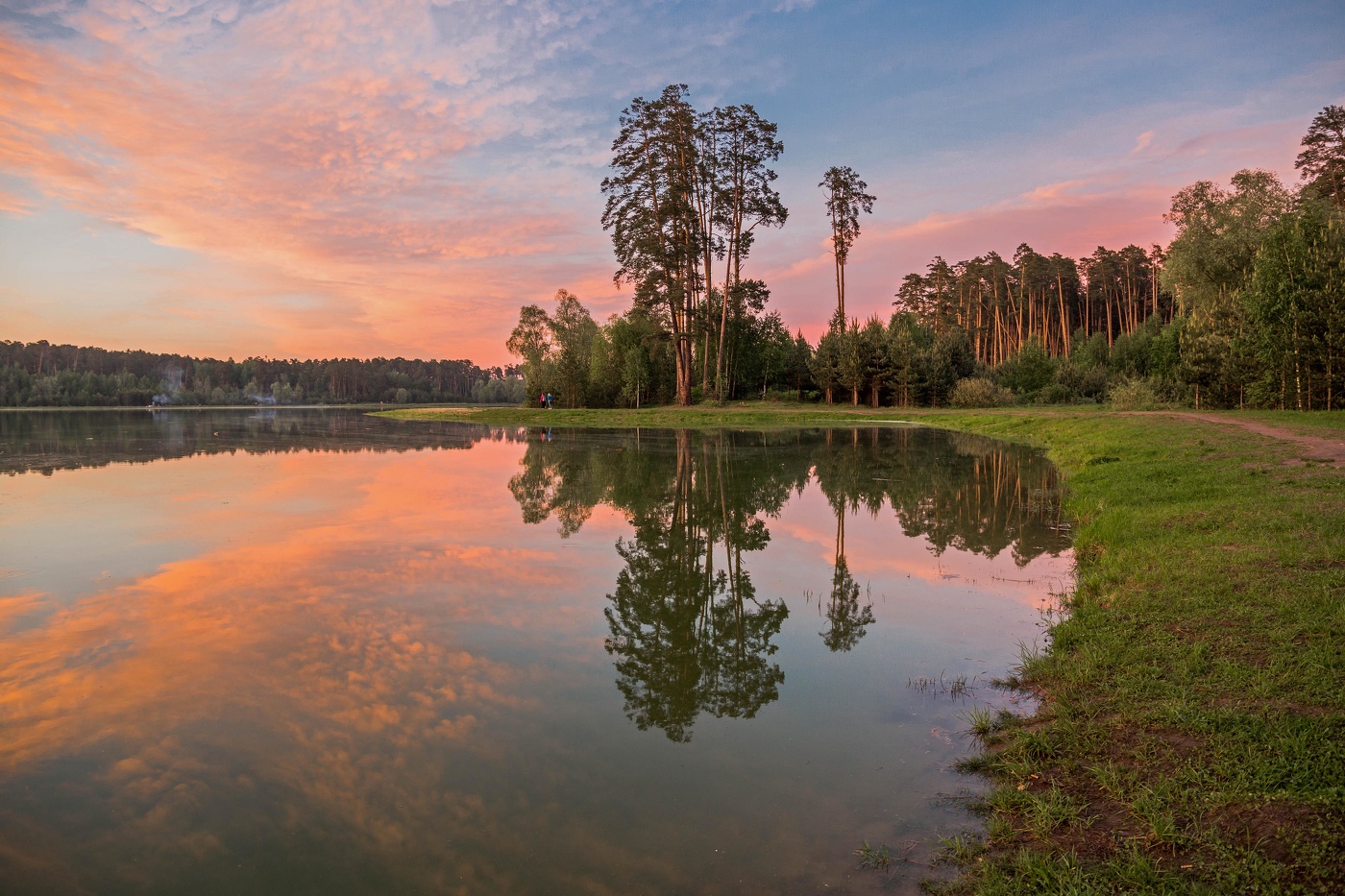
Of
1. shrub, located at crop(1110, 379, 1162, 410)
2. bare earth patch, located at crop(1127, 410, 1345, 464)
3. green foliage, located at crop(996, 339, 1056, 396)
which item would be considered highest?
green foliage, located at crop(996, 339, 1056, 396)

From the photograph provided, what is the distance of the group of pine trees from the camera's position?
27.7 meters

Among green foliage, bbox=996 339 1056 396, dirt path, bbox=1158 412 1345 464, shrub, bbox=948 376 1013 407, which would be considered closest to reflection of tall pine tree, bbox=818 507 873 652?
dirt path, bbox=1158 412 1345 464

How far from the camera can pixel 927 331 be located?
200 ft

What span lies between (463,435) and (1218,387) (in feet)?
116

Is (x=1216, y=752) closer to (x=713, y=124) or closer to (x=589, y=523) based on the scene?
(x=589, y=523)

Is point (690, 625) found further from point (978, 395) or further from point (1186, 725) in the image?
point (978, 395)

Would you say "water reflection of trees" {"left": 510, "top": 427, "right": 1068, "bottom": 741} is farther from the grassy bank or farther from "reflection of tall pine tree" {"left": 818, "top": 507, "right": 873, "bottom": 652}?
the grassy bank

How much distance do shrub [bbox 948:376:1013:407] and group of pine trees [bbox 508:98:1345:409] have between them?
117 mm

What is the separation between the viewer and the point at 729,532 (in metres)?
11.0

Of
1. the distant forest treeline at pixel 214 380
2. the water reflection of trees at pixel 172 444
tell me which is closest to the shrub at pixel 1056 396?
the water reflection of trees at pixel 172 444

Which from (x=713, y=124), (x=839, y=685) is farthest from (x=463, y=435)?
(x=839, y=685)

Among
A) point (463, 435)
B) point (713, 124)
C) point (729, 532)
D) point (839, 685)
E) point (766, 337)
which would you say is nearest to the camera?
point (839, 685)

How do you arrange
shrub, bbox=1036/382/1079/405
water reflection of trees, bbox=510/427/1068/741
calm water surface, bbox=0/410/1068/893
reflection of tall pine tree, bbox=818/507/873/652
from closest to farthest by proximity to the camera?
calm water surface, bbox=0/410/1068/893, water reflection of trees, bbox=510/427/1068/741, reflection of tall pine tree, bbox=818/507/873/652, shrub, bbox=1036/382/1079/405

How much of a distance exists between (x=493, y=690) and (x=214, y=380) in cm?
17732
